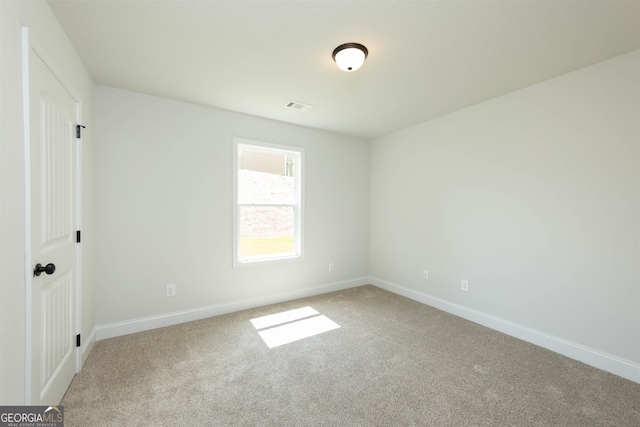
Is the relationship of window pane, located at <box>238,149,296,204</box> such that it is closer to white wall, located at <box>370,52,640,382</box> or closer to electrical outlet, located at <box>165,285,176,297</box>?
electrical outlet, located at <box>165,285,176,297</box>

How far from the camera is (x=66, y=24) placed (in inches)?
73.0

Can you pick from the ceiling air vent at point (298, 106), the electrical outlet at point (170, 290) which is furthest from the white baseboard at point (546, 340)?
the electrical outlet at point (170, 290)

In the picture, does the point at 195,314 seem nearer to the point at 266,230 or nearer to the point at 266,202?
the point at 266,230

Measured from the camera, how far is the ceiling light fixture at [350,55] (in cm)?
203

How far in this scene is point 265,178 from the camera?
12.5 ft

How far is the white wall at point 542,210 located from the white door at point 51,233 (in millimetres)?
3768

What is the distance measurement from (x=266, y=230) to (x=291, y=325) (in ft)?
4.38

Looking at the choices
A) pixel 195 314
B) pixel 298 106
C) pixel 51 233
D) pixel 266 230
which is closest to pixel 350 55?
pixel 298 106

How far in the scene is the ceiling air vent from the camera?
3.15m

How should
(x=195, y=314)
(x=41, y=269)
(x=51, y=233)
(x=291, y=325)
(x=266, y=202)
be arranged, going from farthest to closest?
1. (x=266, y=202)
2. (x=195, y=314)
3. (x=291, y=325)
4. (x=51, y=233)
5. (x=41, y=269)

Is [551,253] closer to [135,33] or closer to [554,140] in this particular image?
[554,140]

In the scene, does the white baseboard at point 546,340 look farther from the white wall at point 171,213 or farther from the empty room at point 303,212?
the white wall at point 171,213

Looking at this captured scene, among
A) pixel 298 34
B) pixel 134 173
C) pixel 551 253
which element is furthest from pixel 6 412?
pixel 551 253

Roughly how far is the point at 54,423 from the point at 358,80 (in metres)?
3.31
